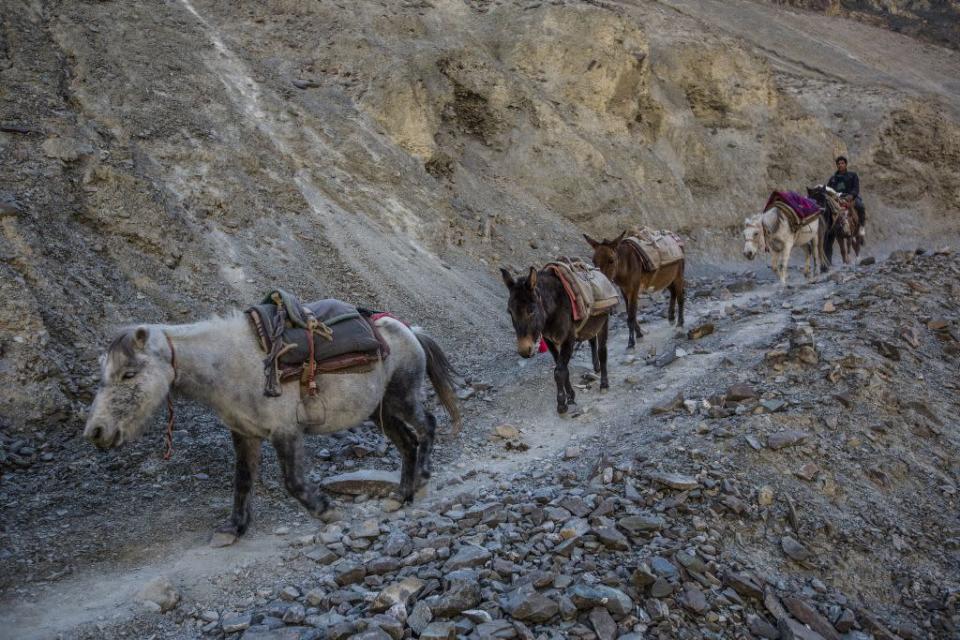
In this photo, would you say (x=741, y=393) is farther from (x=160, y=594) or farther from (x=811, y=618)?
(x=160, y=594)

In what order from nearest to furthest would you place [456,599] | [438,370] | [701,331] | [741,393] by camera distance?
1. [456,599]
2. [438,370]
3. [741,393]
4. [701,331]

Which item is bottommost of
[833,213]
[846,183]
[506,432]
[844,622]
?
[506,432]

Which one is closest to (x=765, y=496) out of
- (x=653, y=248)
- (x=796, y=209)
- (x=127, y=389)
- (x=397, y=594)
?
(x=397, y=594)

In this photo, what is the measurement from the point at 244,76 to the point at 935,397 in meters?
13.3

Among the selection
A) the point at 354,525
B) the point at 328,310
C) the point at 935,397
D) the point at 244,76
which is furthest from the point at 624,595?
the point at 244,76

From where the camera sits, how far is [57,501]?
536 cm

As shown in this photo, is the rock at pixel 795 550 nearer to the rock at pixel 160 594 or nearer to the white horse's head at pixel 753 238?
the rock at pixel 160 594

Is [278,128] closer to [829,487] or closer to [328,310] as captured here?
[328,310]

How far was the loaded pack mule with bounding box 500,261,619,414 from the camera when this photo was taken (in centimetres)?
786

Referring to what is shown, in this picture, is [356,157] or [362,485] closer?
[362,485]

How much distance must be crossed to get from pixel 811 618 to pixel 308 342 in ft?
12.9

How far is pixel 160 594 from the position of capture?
13.8 ft

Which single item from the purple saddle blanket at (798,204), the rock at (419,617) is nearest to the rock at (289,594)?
the rock at (419,617)

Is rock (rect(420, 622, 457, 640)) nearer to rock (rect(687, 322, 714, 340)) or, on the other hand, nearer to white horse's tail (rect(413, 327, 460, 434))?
white horse's tail (rect(413, 327, 460, 434))
